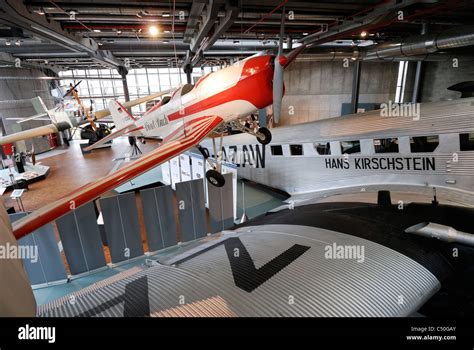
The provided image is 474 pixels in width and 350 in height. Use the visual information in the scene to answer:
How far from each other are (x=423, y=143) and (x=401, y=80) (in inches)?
527

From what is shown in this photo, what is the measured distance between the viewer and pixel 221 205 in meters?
7.44

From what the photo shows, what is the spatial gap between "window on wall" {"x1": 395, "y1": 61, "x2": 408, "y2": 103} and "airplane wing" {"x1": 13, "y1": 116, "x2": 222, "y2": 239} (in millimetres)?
16333

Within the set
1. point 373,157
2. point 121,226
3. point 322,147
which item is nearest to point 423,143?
point 373,157

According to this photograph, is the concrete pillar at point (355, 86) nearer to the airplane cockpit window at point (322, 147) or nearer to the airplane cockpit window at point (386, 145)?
the airplane cockpit window at point (322, 147)

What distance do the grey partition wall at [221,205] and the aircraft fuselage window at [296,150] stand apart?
7.99 ft

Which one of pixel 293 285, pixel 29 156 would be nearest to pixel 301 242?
pixel 293 285

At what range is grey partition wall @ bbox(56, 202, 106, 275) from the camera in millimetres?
5473

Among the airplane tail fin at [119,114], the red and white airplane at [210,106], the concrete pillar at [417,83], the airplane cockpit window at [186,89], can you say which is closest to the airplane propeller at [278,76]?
the red and white airplane at [210,106]

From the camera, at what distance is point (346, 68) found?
52.9 feet

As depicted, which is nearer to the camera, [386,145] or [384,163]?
[386,145]

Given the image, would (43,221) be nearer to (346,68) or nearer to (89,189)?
(89,189)

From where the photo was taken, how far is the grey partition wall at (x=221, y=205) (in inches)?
286

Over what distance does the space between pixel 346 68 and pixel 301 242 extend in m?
16.9

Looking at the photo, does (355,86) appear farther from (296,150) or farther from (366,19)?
(296,150)
